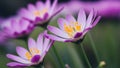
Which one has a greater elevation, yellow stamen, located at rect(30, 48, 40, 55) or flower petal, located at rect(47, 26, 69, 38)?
flower petal, located at rect(47, 26, 69, 38)

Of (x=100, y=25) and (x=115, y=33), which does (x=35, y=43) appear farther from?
(x=100, y=25)

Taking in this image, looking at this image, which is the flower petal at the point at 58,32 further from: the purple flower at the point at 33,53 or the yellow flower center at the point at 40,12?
the yellow flower center at the point at 40,12

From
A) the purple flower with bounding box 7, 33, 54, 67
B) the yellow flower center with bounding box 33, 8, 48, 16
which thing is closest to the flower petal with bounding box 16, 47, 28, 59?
the purple flower with bounding box 7, 33, 54, 67

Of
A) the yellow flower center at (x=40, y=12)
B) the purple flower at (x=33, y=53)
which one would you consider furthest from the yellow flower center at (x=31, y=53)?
the yellow flower center at (x=40, y=12)

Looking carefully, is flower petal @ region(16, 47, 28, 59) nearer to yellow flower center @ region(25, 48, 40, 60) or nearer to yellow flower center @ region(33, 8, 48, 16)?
yellow flower center @ region(25, 48, 40, 60)

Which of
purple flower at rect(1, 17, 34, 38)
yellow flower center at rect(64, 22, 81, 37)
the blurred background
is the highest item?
yellow flower center at rect(64, 22, 81, 37)

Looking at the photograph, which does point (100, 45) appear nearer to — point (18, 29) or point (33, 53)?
point (18, 29)

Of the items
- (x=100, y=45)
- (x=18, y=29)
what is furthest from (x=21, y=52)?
(x=100, y=45)

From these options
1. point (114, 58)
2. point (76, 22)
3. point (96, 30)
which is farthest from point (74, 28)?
point (96, 30)
